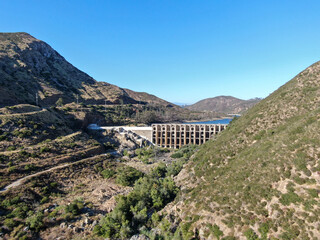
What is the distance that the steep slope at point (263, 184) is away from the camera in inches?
632

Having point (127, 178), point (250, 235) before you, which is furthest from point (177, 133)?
point (250, 235)

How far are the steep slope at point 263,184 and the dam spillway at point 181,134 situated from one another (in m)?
39.9

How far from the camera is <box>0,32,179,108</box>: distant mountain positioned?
86794mm

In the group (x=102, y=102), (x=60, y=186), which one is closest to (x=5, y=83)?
(x=102, y=102)

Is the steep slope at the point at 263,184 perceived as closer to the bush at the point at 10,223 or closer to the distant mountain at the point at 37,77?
the bush at the point at 10,223

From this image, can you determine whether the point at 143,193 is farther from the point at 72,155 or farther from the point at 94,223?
the point at 72,155

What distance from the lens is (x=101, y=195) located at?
33.4 meters

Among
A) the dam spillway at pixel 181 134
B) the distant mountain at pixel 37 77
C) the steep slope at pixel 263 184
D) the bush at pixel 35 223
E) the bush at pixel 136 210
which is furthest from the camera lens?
the distant mountain at pixel 37 77

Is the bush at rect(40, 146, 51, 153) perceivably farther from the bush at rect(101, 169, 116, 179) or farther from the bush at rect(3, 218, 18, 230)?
the bush at rect(3, 218, 18, 230)

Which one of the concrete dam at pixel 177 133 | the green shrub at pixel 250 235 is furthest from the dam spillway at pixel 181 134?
the green shrub at pixel 250 235

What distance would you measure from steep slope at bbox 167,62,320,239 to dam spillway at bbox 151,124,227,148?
131 feet

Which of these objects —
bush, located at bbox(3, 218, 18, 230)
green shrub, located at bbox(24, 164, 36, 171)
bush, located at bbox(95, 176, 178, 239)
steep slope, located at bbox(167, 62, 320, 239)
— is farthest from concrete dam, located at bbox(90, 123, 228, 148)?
bush, located at bbox(3, 218, 18, 230)

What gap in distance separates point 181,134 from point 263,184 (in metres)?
56.2

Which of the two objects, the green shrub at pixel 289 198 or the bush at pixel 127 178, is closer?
the green shrub at pixel 289 198
